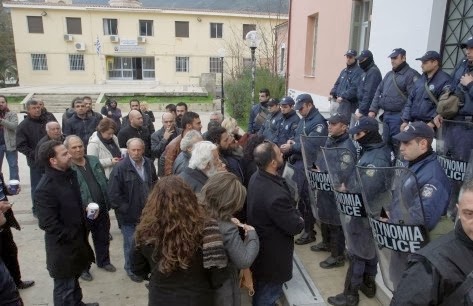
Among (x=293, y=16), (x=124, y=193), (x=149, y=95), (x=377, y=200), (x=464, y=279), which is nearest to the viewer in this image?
(x=464, y=279)

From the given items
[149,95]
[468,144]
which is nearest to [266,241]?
[468,144]

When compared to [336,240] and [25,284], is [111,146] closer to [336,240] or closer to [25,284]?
[25,284]

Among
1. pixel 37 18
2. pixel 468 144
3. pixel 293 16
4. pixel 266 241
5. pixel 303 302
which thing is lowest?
pixel 303 302

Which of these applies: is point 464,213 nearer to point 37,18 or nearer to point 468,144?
point 468,144

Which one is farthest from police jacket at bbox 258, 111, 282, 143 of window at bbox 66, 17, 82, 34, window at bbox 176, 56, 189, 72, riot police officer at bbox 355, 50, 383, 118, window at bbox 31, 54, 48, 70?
window at bbox 31, 54, 48, 70

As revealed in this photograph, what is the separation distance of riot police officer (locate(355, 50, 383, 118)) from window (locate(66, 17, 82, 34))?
33536 millimetres

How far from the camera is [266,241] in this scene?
2842mm

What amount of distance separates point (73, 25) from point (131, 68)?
6.27m

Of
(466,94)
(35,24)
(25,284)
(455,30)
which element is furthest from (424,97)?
(35,24)

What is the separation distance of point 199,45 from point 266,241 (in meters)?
34.2

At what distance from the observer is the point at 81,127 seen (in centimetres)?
584

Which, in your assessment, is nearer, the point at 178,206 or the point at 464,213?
the point at 464,213

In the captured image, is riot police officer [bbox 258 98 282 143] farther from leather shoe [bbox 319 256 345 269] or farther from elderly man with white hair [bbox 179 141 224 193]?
elderly man with white hair [bbox 179 141 224 193]

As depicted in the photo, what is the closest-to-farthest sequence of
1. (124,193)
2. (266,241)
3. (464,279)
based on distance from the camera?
(464,279) < (266,241) < (124,193)
